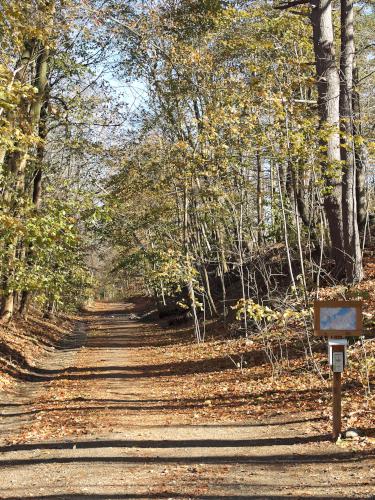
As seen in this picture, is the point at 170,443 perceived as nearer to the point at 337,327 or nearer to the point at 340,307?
the point at 337,327

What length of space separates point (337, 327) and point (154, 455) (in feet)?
9.36

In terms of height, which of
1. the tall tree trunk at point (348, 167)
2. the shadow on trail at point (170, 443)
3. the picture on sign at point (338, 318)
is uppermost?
the tall tree trunk at point (348, 167)

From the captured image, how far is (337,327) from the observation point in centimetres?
761

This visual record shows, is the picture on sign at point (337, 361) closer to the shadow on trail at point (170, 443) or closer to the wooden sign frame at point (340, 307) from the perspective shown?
the wooden sign frame at point (340, 307)

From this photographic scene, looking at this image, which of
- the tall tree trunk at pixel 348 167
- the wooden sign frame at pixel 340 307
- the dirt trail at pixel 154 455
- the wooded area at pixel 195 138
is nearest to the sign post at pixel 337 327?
the wooden sign frame at pixel 340 307

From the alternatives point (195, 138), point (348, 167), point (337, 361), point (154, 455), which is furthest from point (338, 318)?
point (195, 138)

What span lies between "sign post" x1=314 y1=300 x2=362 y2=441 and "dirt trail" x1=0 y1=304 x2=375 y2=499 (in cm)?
59

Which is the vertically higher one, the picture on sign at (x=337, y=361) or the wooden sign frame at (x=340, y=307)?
the wooden sign frame at (x=340, y=307)

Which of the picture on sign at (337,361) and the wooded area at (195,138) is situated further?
the wooded area at (195,138)

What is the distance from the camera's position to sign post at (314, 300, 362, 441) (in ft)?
24.9

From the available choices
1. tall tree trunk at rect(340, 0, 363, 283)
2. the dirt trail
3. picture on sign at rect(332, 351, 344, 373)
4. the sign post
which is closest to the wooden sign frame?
the sign post

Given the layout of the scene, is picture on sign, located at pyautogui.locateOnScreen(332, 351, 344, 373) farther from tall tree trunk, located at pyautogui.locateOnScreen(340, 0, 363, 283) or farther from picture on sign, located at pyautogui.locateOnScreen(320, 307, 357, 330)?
tall tree trunk, located at pyautogui.locateOnScreen(340, 0, 363, 283)

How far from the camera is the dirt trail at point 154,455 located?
20.8 ft

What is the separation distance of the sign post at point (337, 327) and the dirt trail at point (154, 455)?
1.93 feet
